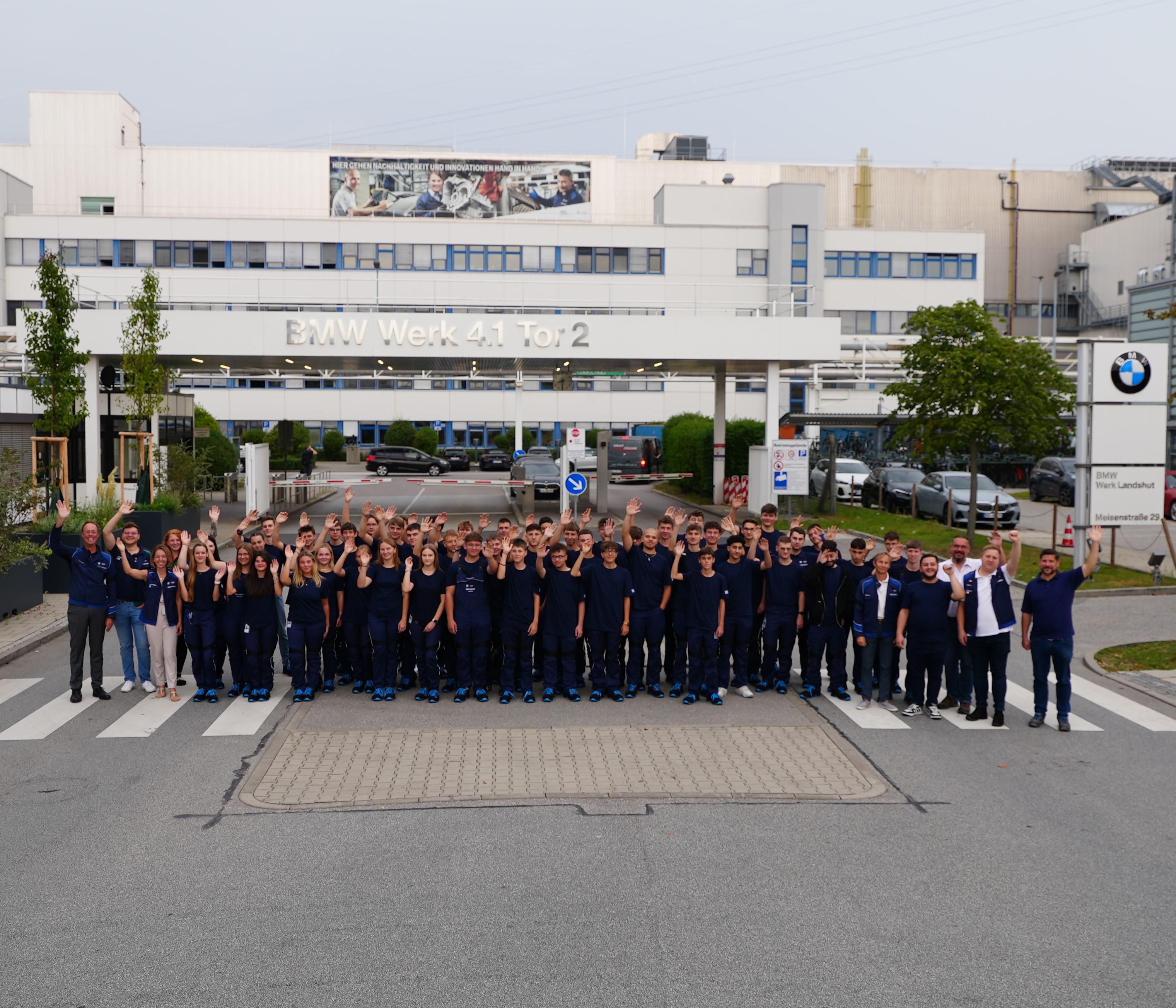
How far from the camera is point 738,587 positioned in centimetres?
1065

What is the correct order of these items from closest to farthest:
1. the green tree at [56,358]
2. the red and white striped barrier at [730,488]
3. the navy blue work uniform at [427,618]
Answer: the navy blue work uniform at [427,618]
the green tree at [56,358]
the red and white striped barrier at [730,488]

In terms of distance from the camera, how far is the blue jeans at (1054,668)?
958cm

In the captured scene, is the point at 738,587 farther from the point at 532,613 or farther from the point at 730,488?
the point at 730,488

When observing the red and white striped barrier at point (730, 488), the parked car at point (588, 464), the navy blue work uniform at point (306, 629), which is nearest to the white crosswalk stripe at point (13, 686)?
the navy blue work uniform at point (306, 629)

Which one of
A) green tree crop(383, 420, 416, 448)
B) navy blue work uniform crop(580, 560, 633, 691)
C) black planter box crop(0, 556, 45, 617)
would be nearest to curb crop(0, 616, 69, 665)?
black planter box crop(0, 556, 45, 617)

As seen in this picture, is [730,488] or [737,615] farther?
[730,488]

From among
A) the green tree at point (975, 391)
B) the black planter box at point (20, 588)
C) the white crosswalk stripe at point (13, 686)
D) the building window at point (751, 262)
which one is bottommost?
the white crosswalk stripe at point (13, 686)

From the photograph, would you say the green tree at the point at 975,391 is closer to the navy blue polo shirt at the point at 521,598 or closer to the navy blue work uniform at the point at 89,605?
the navy blue polo shirt at the point at 521,598

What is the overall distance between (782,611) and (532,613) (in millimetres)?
2523

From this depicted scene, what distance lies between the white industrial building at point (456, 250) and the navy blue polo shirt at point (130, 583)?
36.7 metres

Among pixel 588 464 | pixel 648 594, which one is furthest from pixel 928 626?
pixel 588 464

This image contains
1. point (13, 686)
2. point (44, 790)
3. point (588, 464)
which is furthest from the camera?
point (588, 464)

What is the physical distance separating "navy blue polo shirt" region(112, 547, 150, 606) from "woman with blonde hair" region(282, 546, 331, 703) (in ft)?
4.95

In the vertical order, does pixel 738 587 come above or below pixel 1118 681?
above
